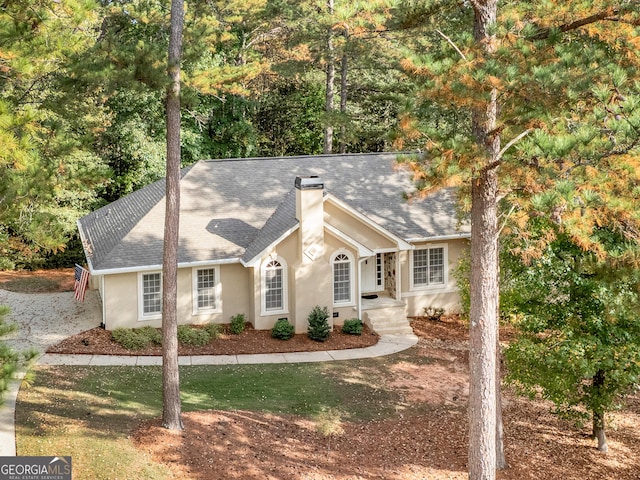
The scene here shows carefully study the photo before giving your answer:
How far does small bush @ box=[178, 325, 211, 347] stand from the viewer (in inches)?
792

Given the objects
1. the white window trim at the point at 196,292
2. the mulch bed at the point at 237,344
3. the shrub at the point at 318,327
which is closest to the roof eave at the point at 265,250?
the white window trim at the point at 196,292

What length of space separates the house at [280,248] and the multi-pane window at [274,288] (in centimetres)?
4

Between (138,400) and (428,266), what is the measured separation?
476 inches

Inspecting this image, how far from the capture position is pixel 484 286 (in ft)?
36.5

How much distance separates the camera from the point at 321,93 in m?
39.7

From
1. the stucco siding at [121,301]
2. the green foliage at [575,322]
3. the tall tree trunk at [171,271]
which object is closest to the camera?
the green foliage at [575,322]

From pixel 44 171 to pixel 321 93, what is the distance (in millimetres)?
29198

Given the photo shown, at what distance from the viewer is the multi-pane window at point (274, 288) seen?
2162 centimetres

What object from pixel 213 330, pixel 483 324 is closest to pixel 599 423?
pixel 483 324

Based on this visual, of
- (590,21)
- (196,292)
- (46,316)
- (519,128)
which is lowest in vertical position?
(46,316)

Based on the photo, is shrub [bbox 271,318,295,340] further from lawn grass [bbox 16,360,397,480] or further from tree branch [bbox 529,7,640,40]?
tree branch [bbox 529,7,640,40]

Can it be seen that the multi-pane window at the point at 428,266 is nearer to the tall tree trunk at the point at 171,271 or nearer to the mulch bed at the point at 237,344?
the mulch bed at the point at 237,344

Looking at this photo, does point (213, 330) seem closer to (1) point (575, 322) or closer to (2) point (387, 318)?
(2) point (387, 318)

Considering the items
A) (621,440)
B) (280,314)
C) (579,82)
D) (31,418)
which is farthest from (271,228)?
(579,82)
